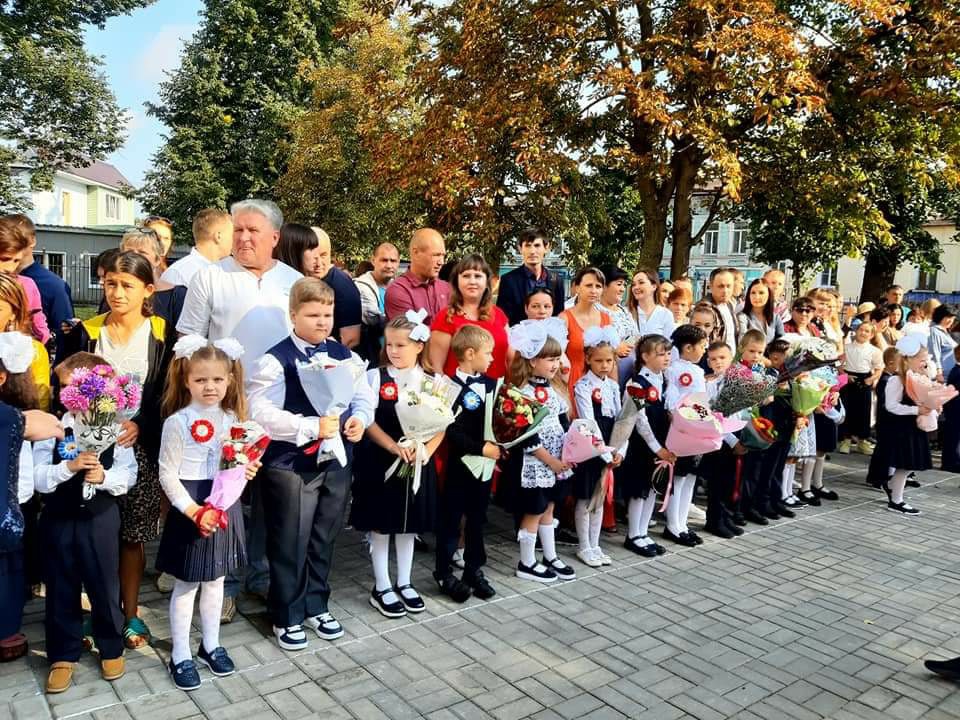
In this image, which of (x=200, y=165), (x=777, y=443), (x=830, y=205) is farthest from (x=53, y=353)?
(x=200, y=165)

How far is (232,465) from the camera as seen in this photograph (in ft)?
11.1

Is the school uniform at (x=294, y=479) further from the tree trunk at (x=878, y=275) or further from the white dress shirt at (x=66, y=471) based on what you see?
the tree trunk at (x=878, y=275)

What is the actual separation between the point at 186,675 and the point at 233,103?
3093 centimetres

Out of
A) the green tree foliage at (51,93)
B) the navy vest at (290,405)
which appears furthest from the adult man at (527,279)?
the green tree foliage at (51,93)

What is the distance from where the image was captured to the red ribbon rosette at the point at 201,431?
3.39 metres

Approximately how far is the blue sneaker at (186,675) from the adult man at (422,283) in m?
2.72

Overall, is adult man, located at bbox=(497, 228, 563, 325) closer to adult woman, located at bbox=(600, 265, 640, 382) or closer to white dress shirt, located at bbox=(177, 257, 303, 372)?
adult woman, located at bbox=(600, 265, 640, 382)

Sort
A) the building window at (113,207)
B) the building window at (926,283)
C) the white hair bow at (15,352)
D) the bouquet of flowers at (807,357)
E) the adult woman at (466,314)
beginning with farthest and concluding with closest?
1. the building window at (113,207)
2. the building window at (926,283)
3. the bouquet of flowers at (807,357)
4. the adult woman at (466,314)
5. the white hair bow at (15,352)

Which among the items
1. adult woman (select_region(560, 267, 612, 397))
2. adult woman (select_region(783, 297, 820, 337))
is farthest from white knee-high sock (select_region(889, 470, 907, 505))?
adult woman (select_region(560, 267, 612, 397))

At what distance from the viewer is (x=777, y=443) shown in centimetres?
677

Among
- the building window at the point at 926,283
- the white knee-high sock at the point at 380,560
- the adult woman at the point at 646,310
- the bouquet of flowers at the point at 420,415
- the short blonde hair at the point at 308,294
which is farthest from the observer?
the building window at the point at 926,283

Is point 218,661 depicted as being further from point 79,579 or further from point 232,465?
point 232,465

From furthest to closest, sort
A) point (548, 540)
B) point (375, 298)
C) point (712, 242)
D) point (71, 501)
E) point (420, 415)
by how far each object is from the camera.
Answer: point (712, 242)
point (375, 298)
point (548, 540)
point (420, 415)
point (71, 501)

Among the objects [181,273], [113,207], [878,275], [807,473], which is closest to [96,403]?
[181,273]
